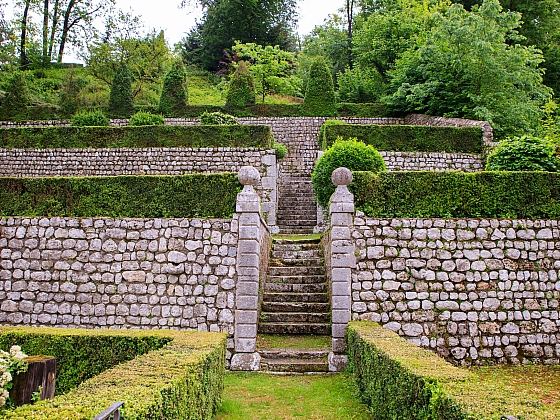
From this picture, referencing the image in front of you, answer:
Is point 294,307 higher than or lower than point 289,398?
higher

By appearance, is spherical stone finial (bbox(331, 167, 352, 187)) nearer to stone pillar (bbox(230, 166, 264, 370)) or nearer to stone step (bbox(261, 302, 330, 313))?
stone pillar (bbox(230, 166, 264, 370))

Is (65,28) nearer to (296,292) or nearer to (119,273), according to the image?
(119,273)

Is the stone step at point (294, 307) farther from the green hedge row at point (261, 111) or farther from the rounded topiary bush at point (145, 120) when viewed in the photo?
the green hedge row at point (261, 111)

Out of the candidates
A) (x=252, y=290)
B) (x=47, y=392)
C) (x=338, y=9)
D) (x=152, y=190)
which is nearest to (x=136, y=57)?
(x=338, y=9)

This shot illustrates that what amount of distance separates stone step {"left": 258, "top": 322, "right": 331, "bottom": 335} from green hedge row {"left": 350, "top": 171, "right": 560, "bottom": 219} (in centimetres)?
228

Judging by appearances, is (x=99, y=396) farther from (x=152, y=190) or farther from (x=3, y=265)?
(x=3, y=265)

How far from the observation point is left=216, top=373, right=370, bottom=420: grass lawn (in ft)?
21.1

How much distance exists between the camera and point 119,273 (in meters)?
9.62

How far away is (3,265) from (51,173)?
7.48m

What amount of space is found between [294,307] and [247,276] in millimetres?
1403

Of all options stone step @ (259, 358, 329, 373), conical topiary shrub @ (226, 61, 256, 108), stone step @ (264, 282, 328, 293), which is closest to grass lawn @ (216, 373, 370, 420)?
stone step @ (259, 358, 329, 373)

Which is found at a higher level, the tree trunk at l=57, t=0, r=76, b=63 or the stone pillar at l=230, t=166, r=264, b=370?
the tree trunk at l=57, t=0, r=76, b=63

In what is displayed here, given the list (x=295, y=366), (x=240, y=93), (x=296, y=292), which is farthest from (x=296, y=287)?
(x=240, y=93)

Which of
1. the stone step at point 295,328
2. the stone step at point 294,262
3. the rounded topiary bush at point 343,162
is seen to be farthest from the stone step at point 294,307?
the rounded topiary bush at point 343,162
